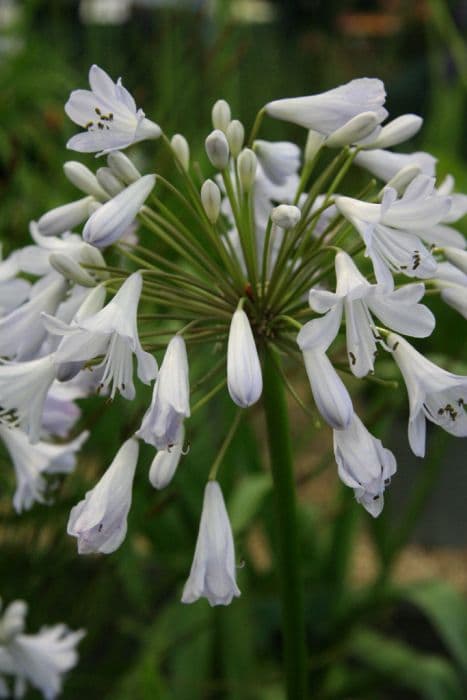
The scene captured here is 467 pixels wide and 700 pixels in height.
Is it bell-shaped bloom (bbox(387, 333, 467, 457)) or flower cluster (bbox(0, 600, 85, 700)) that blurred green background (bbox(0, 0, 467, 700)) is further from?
bell-shaped bloom (bbox(387, 333, 467, 457))

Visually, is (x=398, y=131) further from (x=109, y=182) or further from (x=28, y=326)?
(x=28, y=326)

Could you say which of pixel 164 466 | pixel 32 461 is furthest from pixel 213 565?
pixel 32 461

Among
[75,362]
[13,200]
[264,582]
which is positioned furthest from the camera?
[13,200]

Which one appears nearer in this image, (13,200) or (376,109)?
(376,109)

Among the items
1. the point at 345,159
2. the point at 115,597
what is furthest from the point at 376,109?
the point at 115,597

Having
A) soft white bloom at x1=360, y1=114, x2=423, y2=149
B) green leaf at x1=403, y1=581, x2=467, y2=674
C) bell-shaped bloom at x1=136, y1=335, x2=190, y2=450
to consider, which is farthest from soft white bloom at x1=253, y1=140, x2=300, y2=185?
green leaf at x1=403, y1=581, x2=467, y2=674

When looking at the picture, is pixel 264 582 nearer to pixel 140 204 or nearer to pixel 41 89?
pixel 140 204
